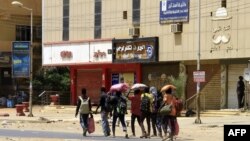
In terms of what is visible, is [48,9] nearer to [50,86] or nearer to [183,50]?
[50,86]

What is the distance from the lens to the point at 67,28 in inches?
1994

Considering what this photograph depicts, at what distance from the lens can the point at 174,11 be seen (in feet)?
137

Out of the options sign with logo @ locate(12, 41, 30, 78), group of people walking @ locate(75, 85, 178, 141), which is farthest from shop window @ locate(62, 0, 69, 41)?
group of people walking @ locate(75, 85, 178, 141)

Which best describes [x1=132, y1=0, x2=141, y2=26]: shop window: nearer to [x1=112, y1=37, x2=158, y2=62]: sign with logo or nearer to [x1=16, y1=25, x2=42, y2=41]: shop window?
[x1=112, y1=37, x2=158, y2=62]: sign with logo

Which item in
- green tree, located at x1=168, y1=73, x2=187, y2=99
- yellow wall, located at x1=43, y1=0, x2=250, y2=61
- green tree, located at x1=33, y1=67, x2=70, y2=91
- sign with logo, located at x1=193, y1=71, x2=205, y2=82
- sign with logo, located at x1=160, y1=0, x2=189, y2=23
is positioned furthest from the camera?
green tree, located at x1=33, y1=67, x2=70, y2=91

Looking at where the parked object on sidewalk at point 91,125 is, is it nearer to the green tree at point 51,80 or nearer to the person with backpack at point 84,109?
the person with backpack at point 84,109

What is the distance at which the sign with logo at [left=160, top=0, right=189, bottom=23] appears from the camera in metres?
41.0

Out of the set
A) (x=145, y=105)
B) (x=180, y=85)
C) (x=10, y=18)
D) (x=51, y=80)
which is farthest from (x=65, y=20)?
(x=145, y=105)

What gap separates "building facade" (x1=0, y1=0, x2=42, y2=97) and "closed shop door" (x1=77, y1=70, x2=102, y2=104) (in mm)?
9565

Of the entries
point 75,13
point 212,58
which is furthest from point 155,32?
point 75,13

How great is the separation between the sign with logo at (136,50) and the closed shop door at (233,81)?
254 inches

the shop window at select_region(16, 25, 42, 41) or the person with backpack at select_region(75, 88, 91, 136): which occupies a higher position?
the shop window at select_region(16, 25, 42, 41)

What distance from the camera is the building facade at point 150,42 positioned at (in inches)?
1512

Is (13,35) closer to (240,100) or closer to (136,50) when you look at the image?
(136,50)
